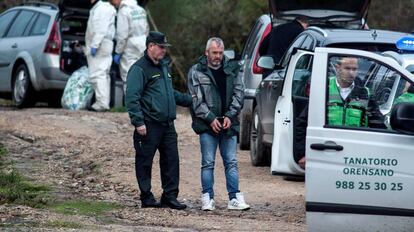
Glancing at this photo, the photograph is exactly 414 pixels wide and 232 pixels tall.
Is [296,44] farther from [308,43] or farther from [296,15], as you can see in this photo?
[296,15]

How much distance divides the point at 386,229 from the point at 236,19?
1428 centimetres

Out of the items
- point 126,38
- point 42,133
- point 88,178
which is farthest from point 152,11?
point 88,178

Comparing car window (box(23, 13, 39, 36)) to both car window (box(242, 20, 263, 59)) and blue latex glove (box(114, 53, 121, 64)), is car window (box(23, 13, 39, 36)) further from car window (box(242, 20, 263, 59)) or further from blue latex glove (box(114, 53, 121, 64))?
car window (box(242, 20, 263, 59))

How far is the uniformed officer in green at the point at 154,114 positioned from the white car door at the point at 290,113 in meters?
0.91

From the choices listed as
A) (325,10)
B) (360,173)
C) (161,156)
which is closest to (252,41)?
(325,10)

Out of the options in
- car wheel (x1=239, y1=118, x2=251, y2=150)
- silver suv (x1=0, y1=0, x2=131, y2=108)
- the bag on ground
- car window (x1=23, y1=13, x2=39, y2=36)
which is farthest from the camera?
car window (x1=23, y1=13, x2=39, y2=36)

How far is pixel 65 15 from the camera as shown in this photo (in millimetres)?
19875

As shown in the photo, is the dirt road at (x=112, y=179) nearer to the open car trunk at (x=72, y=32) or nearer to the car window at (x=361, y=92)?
the open car trunk at (x=72, y=32)

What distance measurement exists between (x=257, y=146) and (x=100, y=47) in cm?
599

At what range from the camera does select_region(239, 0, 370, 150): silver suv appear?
15.6 metres

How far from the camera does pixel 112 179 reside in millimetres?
13203

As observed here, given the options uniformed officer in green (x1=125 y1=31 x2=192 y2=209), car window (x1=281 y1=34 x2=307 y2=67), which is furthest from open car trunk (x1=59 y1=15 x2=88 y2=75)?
uniformed officer in green (x1=125 y1=31 x2=192 y2=209)

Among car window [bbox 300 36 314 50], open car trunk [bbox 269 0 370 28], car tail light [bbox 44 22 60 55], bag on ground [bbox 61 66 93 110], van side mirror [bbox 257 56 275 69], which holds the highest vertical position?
open car trunk [bbox 269 0 370 28]

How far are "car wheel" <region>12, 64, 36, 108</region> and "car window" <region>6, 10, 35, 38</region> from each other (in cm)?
69
